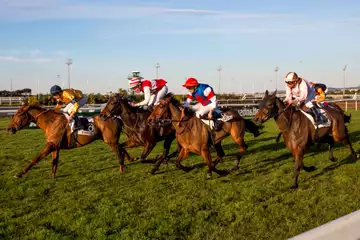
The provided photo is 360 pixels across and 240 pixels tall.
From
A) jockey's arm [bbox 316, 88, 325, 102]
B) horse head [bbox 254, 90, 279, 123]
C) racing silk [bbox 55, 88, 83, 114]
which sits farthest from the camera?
jockey's arm [bbox 316, 88, 325, 102]

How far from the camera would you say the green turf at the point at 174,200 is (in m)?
5.08

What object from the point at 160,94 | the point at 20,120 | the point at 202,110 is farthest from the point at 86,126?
the point at 202,110

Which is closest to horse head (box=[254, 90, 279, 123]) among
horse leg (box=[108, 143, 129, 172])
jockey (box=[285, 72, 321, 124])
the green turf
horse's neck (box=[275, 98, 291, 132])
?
horse's neck (box=[275, 98, 291, 132])

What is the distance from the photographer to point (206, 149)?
7.99 m

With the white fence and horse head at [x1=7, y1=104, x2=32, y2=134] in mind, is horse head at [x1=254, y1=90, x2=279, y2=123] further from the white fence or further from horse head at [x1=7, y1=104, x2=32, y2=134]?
horse head at [x1=7, y1=104, x2=32, y2=134]

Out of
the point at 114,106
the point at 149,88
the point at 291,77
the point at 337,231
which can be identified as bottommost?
the point at 337,231

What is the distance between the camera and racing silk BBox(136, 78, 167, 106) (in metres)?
9.73

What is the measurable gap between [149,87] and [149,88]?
0.07 ft

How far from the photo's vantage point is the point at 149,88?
973cm

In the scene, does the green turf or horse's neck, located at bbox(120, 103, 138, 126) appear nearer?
the green turf

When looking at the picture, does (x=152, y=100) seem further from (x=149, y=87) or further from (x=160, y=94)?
(x=149, y=87)

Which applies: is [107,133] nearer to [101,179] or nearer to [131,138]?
[131,138]

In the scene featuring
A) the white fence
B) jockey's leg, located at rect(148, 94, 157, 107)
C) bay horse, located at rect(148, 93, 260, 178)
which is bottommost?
the white fence

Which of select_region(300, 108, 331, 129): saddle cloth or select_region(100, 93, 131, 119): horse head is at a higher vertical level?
select_region(100, 93, 131, 119): horse head
